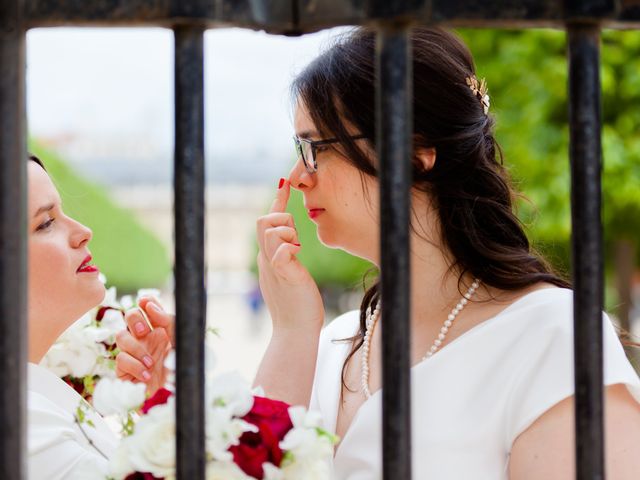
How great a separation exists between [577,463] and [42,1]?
873mm

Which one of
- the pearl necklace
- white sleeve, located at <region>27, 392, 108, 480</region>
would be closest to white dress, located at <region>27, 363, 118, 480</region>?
white sleeve, located at <region>27, 392, 108, 480</region>

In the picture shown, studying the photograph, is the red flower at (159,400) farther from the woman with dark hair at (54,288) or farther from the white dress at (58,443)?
the woman with dark hair at (54,288)

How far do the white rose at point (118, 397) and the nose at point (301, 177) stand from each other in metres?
1.05

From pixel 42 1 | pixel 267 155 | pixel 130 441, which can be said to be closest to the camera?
pixel 42 1

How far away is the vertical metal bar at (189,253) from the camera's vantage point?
118 cm

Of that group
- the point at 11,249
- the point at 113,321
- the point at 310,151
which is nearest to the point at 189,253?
the point at 11,249

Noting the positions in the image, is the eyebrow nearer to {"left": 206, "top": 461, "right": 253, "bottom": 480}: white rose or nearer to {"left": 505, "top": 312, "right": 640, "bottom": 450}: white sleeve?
{"left": 206, "top": 461, "right": 253, "bottom": 480}: white rose

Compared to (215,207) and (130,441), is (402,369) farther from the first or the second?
(215,207)

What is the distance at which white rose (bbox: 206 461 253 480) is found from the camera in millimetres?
1571

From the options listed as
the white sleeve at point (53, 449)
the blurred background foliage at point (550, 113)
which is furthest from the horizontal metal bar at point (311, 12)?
the blurred background foliage at point (550, 113)

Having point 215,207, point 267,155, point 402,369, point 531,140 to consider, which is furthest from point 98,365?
point 267,155

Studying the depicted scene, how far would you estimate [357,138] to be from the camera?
2.49 metres

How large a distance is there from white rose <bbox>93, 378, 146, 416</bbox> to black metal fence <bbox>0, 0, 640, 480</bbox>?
0.44 m

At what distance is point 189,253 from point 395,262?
0.83ft
